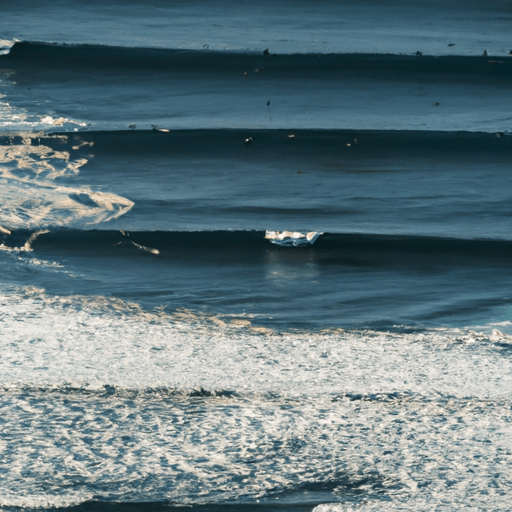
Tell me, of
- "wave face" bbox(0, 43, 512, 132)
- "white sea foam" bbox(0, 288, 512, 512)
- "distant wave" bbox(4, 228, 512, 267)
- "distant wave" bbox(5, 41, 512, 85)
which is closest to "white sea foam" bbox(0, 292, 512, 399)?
"white sea foam" bbox(0, 288, 512, 512)

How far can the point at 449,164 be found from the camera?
174 cm

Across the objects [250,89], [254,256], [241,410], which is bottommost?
[241,410]

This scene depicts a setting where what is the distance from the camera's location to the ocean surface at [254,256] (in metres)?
0.86

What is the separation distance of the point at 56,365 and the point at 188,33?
55.6 inches

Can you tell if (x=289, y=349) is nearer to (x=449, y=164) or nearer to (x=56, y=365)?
(x=56, y=365)

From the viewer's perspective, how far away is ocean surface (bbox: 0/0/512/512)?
0.86m

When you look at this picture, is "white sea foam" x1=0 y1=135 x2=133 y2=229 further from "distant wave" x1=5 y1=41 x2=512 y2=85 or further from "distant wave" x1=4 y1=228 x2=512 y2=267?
"distant wave" x1=5 y1=41 x2=512 y2=85

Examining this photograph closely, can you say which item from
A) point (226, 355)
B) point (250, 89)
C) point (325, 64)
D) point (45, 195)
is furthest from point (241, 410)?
point (325, 64)

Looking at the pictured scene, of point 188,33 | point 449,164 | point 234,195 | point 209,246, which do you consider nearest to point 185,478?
point 209,246

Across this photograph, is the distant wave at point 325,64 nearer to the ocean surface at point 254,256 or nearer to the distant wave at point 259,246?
the ocean surface at point 254,256

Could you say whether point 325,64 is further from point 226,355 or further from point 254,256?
point 226,355

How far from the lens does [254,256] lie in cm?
144

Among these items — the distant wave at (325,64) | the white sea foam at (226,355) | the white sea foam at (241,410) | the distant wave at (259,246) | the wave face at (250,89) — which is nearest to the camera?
the white sea foam at (241,410)

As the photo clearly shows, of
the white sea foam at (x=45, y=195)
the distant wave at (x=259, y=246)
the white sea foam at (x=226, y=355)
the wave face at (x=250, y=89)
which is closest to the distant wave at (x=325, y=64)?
the wave face at (x=250, y=89)
